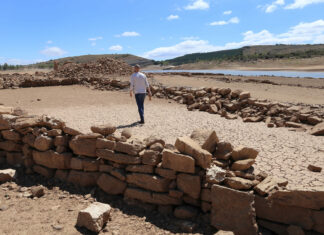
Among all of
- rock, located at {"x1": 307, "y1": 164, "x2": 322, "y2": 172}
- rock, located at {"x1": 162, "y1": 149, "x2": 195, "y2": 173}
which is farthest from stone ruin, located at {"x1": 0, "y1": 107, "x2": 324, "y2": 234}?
rock, located at {"x1": 307, "y1": 164, "x2": 322, "y2": 172}

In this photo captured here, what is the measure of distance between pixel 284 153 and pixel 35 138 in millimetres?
6061

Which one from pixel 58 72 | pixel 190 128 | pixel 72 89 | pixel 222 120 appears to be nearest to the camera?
pixel 190 128

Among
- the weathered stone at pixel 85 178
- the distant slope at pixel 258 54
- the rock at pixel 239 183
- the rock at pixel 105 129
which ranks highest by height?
the distant slope at pixel 258 54

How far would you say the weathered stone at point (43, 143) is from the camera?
6.36m

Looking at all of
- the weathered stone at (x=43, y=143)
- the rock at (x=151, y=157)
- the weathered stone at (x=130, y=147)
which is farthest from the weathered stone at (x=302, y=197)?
the weathered stone at (x=43, y=143)

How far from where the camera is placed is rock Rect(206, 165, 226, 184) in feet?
14.9

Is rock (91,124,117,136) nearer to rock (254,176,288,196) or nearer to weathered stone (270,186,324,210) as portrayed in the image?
rock (254,176,288,196)

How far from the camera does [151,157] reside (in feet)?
16.9

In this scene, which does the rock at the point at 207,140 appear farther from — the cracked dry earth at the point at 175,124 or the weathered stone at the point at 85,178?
the weathered stone at the point at 85,178

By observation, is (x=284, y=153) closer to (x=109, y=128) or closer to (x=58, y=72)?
(x=109, y=128)

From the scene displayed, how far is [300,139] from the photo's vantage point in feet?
24.7

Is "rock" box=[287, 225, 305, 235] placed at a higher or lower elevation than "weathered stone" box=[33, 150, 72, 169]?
lower

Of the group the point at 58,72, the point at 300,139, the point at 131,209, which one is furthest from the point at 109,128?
the point at 58,72

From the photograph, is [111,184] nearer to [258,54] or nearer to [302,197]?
[302,197]
